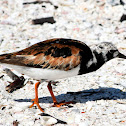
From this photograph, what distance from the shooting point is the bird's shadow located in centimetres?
494

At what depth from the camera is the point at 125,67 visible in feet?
20.2

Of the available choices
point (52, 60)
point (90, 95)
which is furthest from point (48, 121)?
point (90, 95)

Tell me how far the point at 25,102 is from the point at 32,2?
17.6ft

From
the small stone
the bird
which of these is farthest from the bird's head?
the small stone

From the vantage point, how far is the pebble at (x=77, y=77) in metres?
4.28

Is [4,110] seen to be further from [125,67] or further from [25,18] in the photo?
[25,18]

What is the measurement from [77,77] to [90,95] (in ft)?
2.80

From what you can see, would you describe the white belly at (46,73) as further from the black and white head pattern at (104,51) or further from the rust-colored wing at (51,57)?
the black and white head pattern at (104,51)

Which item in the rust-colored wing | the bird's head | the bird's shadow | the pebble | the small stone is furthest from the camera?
the bird's shadow

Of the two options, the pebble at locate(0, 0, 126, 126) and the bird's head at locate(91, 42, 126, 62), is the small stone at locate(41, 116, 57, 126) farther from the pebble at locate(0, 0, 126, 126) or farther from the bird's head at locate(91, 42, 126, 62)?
the bird's head at locate(91, 42, 126, 62)

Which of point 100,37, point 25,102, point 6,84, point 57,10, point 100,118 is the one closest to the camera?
point 100,118

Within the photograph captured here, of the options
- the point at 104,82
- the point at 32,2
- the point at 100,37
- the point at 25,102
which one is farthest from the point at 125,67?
the point at 32,2

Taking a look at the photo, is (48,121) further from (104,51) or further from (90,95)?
(104,51)

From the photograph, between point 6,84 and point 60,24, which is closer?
point 6,84
